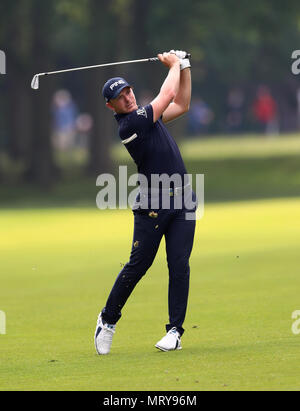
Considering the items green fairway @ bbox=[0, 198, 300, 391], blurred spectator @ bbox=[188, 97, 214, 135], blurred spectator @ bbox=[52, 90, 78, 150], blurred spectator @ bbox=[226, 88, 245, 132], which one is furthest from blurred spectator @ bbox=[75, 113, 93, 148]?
green fairway @ bbox=[0, 198, 300, 391]

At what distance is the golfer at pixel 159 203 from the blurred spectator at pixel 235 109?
6734cm

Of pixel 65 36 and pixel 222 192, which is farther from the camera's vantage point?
pixel 65 36

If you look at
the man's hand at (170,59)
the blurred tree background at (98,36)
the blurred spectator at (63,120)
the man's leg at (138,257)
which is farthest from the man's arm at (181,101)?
the blurred spectator at (63,120)

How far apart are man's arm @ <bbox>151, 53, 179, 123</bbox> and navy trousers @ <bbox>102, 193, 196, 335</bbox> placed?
2.32 ft

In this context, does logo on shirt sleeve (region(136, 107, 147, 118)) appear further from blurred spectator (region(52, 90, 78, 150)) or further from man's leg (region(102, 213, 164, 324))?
blurred spectator (region(52, 90, 78, 150))

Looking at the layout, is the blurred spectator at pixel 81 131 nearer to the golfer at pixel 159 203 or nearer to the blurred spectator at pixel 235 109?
the blurred spectator at pixel 235 109

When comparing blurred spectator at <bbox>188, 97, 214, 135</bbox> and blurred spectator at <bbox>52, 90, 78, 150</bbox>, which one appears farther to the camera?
blurred spectator at <bbox>188, 97, 214, 135</bbox>

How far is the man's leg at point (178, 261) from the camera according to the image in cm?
977

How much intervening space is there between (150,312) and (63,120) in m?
49.6

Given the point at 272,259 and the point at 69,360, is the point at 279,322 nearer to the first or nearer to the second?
the point at 69,360

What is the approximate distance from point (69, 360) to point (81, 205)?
76.6 ft

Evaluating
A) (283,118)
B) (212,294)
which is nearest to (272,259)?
(212,294)

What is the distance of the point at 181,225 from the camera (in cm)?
977

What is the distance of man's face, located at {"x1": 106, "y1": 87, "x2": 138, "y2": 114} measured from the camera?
9516mm
